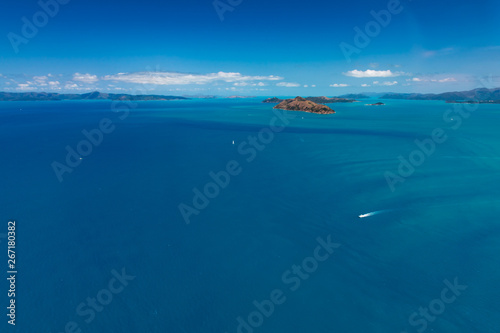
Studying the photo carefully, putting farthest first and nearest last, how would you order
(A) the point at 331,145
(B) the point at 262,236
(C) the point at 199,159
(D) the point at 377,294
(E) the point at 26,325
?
1. (A) the point at 331,145
2. (C) the point at 199,159
3. (B) the point at 262,236
4. (D) the point at 377,294
5. (E) the point at 26,325

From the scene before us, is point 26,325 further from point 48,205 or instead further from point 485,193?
point 485,193

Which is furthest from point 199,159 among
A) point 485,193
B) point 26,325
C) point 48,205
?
point 485,193

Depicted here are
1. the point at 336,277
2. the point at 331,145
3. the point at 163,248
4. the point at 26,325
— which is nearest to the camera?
the point at 26,325

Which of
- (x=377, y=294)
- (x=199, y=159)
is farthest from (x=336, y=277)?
(x=199, y=159)

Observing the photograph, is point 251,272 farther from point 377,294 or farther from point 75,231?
point 75,231

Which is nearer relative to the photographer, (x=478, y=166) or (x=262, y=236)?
(x=262, y=236)

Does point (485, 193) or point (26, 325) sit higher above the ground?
point (485, 193)
